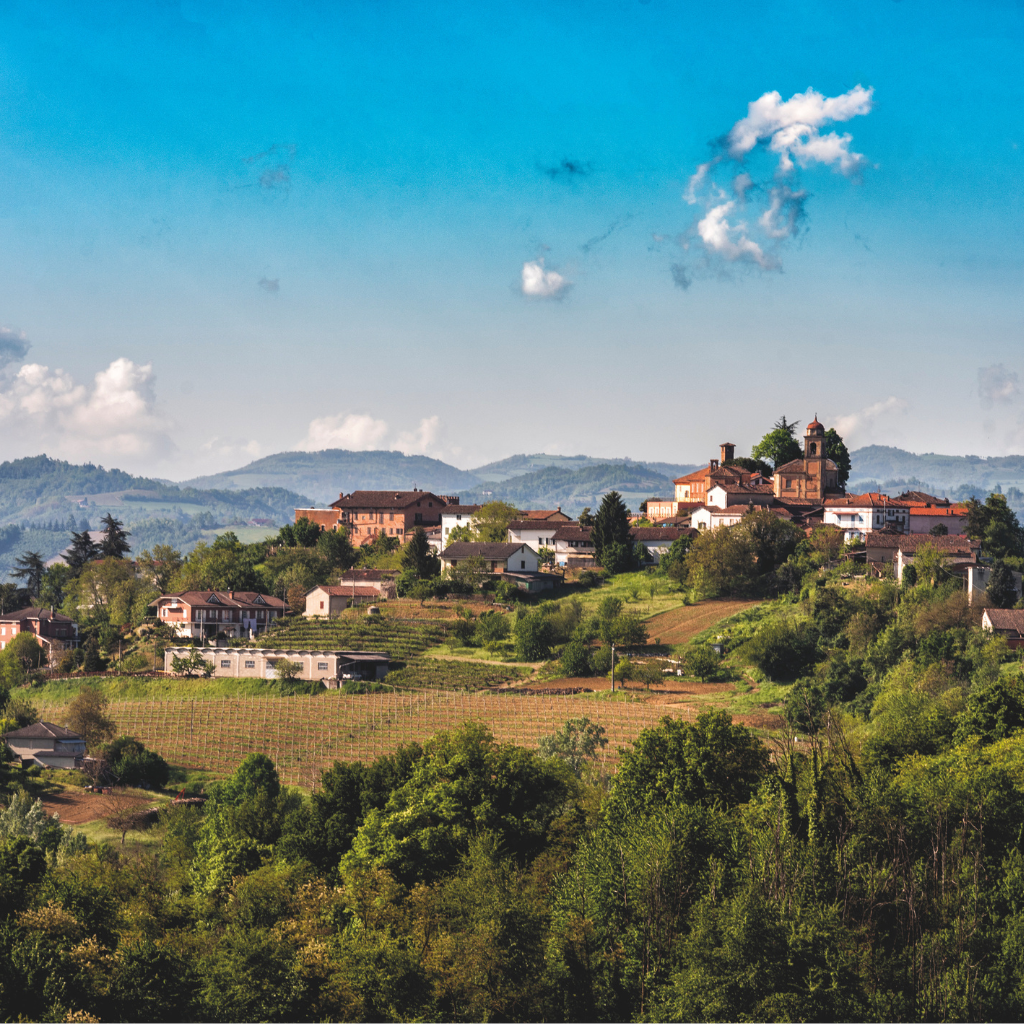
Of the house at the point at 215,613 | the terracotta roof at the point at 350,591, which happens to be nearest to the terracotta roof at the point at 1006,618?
the terracotta roof at the point at 350,591

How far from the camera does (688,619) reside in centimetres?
6153

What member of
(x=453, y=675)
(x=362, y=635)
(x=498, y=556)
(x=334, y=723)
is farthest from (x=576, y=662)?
(x=498, y=556)

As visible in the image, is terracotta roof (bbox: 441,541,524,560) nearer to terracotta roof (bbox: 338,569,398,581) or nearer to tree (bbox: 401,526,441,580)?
tree (bbox: 401,526,441,580)

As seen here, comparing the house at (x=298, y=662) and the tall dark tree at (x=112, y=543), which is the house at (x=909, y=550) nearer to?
the house at (x=298, y=662)

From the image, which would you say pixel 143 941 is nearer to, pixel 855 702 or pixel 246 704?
pixel 855 702

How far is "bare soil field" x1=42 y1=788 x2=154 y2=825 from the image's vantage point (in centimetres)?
3925

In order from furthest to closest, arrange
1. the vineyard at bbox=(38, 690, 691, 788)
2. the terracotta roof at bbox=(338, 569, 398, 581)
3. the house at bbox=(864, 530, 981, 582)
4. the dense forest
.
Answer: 1. the terracotta roof at bbox=(338, 569, 398, 581)
2. the house at bbox=(864, 530, 981, 582)
3. the vineyard at bbox=(38, 690, 691, 788)
4. the dense forest

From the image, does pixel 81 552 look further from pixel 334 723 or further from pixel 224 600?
pixel 334 723

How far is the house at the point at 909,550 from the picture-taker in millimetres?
A: 56062

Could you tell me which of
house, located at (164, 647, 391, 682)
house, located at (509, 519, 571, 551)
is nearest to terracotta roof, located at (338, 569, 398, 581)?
house, located at (509, 519, 571, 551)

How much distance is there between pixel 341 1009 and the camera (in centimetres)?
1858

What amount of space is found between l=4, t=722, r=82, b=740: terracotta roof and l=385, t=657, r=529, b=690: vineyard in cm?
1503

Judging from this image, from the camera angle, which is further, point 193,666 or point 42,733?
point 193,666

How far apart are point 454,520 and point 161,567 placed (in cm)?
2230
